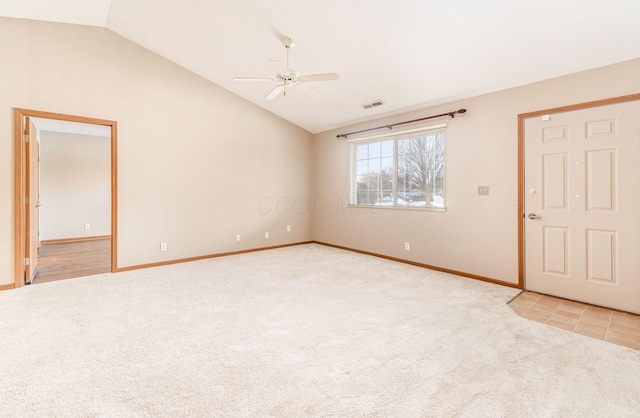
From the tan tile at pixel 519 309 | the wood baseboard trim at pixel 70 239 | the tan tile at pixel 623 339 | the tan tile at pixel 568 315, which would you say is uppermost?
the wood baseboard trim at pixel 70 239

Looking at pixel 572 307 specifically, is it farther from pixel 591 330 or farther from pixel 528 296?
pixel 591 330

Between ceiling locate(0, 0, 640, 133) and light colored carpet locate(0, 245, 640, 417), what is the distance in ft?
8.93

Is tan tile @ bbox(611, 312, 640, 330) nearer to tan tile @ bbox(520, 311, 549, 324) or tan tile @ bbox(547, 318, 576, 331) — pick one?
tan tile @ bbox(547, 318, 576, 331)

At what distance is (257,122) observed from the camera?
5875mm

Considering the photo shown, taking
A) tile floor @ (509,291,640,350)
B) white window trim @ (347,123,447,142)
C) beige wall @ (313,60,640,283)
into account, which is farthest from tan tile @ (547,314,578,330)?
white window trim @ (347,123,447,142)

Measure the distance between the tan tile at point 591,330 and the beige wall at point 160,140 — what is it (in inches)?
196

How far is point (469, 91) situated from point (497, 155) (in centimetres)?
97

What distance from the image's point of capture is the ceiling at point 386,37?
2654 millimetres

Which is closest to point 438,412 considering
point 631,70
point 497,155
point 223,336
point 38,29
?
point 223,336

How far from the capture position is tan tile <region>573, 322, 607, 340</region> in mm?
2469

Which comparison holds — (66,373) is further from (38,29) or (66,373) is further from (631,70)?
(631,70)

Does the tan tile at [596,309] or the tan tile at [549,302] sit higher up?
the tan tile at [549,302]

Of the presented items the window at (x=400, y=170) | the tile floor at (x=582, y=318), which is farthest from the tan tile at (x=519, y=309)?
the window at (x=400, y=170)

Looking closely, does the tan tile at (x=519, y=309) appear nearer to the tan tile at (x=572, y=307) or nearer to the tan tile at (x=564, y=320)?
the tan tile at (x=564, y=320)
